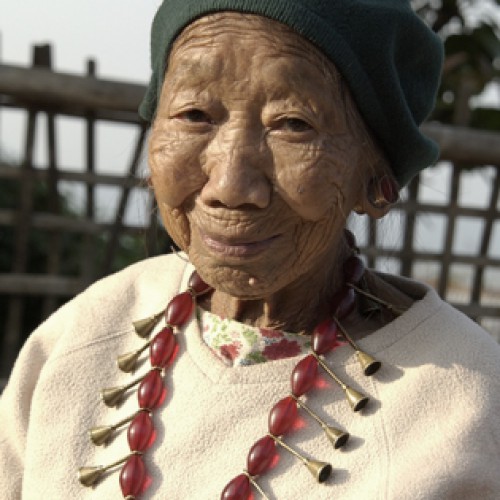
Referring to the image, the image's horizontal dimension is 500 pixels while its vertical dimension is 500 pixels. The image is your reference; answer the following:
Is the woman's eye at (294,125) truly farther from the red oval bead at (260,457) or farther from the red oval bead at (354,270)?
the red oval bead at (260,457)

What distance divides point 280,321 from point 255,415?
243mm

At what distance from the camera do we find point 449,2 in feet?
25.8

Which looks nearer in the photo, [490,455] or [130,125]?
[490,455]

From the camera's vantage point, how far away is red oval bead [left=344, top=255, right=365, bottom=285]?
198cm

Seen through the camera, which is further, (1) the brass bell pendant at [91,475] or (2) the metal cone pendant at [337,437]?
(1) the brass bell pendant at [91,475]

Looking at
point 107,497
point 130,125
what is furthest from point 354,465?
point 130,125

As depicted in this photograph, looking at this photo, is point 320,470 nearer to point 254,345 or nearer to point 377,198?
point 254,345

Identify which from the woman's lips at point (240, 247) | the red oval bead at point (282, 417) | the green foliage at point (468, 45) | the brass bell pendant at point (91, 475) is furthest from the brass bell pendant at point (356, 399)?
the green foliage at point (468, 45)

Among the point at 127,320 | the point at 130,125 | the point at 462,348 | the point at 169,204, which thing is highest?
the point at 169,204

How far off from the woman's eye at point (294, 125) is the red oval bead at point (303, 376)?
507 millimetres

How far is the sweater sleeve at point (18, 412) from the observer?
2.10m

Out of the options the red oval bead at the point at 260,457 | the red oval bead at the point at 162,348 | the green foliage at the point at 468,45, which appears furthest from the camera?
the green foliage at the point at 468,45

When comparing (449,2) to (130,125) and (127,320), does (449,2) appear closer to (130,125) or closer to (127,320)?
(130,125)

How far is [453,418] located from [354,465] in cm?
22
